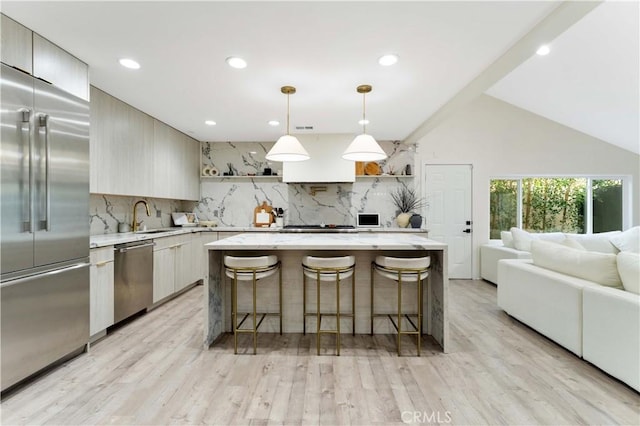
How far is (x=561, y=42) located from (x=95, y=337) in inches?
A: 225

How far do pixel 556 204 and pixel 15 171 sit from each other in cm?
722

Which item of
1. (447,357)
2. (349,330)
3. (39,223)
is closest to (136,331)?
(39,223)

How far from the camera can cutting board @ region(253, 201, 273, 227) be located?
16.9 ft

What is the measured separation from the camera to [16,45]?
75.8 inches

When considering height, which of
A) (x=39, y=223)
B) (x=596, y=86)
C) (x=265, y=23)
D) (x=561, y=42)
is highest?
(x=561, y=42)

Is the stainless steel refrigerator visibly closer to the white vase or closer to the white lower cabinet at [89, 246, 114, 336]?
the white lower cabinet at [89, 246, 114, 336]

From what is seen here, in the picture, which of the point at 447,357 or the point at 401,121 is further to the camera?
the point at 401,121

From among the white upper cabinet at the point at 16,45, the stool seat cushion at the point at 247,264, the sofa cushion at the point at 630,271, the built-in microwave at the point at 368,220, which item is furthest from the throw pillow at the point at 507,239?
the white upper cabinet at the point at 16,45

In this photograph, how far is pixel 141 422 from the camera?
1.64 metres

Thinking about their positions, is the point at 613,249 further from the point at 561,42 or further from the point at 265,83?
the point at 265,83

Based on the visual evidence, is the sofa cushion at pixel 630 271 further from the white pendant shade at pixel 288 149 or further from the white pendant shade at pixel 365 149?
the white pendant shade at pixel 288 149

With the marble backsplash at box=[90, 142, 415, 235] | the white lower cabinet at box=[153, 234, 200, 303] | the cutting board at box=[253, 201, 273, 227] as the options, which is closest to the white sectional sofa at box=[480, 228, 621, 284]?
the marble backsplash at box=[90, 142, 415, 235]

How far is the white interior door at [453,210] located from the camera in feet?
17.3

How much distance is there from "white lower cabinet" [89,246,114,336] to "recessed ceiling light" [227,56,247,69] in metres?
2.00
